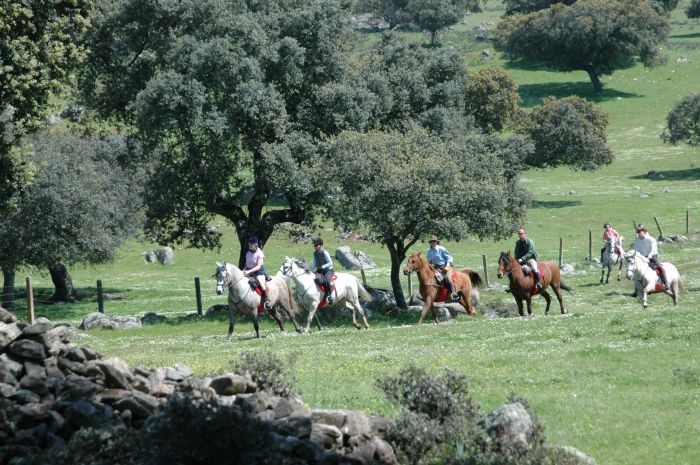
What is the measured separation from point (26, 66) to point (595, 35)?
361 ft

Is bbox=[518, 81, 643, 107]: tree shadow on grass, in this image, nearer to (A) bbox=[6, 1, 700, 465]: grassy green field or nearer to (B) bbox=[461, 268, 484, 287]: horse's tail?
(A) bbox=[6, 1, 700, 465]: grassy green field

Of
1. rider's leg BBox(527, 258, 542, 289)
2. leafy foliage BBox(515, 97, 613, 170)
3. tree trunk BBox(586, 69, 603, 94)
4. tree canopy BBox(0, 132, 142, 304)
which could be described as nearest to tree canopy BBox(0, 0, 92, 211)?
tree canopy BBox(0, 132, 142, 304)

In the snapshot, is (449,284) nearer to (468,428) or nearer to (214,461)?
(468,428)

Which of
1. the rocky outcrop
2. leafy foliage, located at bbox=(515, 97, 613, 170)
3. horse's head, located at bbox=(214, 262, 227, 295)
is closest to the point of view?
the rocky outcrop

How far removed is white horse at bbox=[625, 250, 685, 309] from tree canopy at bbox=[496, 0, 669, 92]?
323ft

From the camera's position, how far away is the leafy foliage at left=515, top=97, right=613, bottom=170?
330 ft

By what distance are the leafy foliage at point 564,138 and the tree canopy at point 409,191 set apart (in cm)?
5209

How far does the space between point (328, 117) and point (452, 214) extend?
10.1 meters

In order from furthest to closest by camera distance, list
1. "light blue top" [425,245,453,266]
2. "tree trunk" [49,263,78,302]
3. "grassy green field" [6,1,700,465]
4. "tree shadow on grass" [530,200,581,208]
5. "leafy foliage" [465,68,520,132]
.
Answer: "leafy foliage" [465,68,520,132] < "tree shadow on grass" [530,200,581,208] < "tree trunk" [49,263,78,302] < "light blue top" [425,245,453,266] < "grassy green field" [6,1,700,465]

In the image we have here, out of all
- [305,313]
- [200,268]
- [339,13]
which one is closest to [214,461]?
[305,313]

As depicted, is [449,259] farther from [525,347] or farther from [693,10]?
[693,10]

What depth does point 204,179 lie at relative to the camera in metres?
51.3

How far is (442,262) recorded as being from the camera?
4159 cm

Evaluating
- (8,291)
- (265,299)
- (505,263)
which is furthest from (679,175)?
(265,299)
